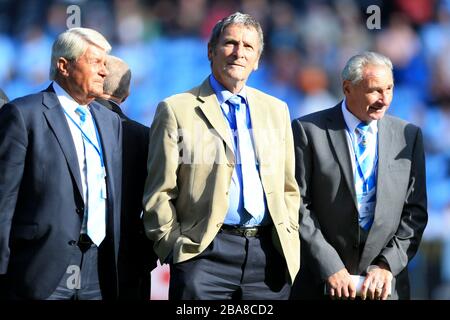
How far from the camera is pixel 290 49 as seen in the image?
6484mm

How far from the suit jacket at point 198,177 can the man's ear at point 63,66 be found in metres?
0.44

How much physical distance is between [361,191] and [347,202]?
0.31 ft

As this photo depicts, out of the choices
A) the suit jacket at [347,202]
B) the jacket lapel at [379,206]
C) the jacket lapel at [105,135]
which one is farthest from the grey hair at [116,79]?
the jacket lapel at [379,206]

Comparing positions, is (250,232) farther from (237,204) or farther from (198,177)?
(198,177)

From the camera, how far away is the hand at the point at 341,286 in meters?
4.21

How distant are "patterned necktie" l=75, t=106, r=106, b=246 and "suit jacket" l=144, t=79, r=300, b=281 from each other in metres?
0.19

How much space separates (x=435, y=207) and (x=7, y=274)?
3.33 metres

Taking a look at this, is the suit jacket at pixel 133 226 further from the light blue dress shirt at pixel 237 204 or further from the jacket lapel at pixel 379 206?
the jacket lapel at pixel 379 206

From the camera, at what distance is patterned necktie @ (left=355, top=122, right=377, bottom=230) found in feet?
14.3

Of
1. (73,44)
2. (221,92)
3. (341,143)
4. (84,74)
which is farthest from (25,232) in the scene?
(341,143)

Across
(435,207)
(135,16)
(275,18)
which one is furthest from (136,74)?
(435,207)
